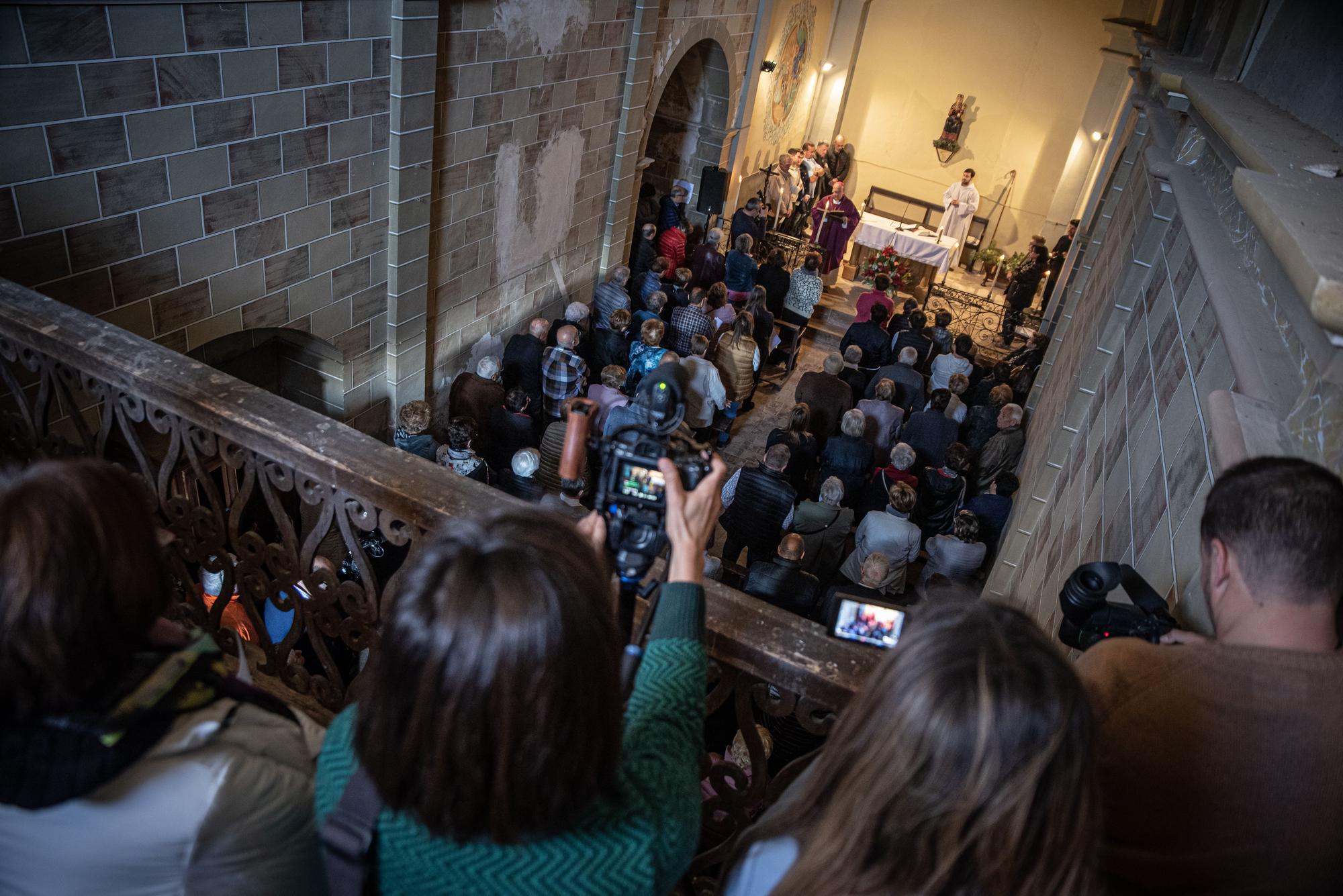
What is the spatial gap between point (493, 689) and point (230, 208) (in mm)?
5070

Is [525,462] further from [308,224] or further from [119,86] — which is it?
[119,86]

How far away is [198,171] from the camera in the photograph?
4.94 meters

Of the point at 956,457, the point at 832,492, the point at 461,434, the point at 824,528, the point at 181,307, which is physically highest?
the point at 181,307

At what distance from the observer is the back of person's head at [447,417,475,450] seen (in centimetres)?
518

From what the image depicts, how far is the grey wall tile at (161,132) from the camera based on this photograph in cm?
452

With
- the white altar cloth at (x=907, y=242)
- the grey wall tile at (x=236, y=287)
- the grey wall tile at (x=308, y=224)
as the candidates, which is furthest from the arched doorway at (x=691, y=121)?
the grey wall tile at (x=236, y=287)

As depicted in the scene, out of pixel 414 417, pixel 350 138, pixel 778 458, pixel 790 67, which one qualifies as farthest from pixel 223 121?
pixel 790 67

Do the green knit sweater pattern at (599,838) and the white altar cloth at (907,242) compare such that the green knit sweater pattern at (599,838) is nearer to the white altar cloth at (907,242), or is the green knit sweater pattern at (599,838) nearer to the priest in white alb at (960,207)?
the white altar cloth at (907,242)

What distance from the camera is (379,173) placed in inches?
251

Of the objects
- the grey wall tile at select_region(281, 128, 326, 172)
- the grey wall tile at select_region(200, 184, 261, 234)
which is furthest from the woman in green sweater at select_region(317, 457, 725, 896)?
the grey wall tile at select_region(281, 128, 326, 172)

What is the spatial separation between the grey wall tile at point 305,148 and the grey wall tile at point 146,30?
0.93 meters

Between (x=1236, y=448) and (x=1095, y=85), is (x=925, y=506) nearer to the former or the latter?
(x=1236, y=448)

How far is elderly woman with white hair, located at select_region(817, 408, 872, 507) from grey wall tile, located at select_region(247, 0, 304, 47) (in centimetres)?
443

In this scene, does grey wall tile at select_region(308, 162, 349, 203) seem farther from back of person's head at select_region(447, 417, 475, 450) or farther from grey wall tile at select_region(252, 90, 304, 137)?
back of person's head at select_region(447, 417, 475, 450)
